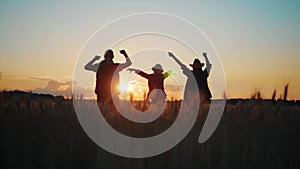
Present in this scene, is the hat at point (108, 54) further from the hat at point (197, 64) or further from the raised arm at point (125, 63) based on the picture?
the hat at point (197, 64)

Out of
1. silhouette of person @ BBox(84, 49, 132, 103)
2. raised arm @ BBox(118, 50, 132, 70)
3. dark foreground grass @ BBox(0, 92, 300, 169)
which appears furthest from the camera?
silhouette of person @ BBox(84, 49, 132, 103)

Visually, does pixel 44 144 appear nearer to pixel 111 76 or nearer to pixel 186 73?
pixel 111 76

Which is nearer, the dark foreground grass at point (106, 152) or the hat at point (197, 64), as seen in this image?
the dark foreground grass at point (106, 152)

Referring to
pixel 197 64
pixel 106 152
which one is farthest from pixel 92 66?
pixel 106 152

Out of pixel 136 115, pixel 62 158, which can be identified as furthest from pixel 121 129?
pixel 62 158

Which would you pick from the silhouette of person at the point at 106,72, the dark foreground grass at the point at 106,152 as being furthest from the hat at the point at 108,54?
the dark foreground grass at the point at 106,152

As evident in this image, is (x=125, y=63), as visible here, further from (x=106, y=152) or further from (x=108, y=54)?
(x=106, y=152)

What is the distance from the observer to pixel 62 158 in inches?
182

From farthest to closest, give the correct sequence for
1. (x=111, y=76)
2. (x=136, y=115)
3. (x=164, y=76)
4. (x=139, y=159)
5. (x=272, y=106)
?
1. (x=164, y=76)
2. (x=111, y=76)
3. (x=272, y=106)
4. (x=136, y=115)
5. (x=139, y=159)

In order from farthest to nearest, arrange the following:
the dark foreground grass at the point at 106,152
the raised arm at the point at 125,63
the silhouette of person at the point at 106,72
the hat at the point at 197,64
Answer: the hat at the point at 197,64
the silhouette of person at the point at 106,72
the raised arm at the point at 125,63
the dark foreground grass at the point at 106,152

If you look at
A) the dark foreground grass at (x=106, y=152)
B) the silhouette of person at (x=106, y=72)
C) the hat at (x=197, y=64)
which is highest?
the hat at (x=197, y=64)

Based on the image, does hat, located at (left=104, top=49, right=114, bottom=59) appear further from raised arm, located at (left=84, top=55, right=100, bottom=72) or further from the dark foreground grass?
the dark foreground grass

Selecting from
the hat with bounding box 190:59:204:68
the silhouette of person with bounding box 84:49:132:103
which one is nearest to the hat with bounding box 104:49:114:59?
the silhouette of person with bounding box 84:49:132:103

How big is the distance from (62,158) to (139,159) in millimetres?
670
